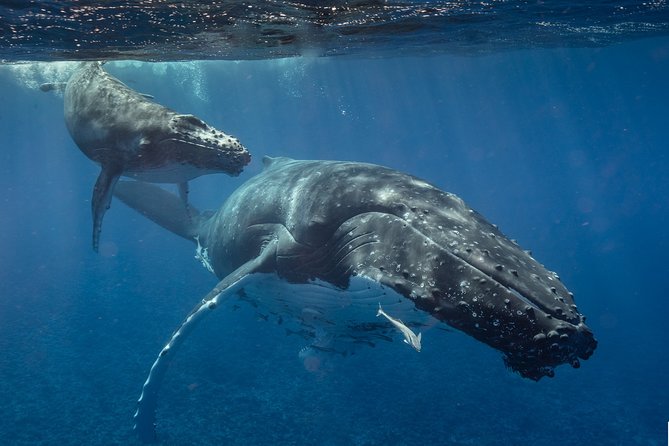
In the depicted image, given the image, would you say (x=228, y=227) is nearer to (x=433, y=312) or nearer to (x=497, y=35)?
(x=433, y=312)

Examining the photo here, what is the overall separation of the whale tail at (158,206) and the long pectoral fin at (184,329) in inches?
197


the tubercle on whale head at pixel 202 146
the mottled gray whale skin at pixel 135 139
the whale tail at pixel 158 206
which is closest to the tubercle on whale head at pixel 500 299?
the tubercle on whale head at pixel 202 146

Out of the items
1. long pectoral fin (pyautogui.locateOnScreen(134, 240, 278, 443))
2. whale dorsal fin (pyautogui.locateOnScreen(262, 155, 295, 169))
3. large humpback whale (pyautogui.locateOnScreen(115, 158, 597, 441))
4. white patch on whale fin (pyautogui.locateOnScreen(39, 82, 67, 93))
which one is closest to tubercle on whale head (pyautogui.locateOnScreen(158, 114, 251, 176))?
large humpback whale (pyautogui.locateOnScreen(115, 158, 597, 441))

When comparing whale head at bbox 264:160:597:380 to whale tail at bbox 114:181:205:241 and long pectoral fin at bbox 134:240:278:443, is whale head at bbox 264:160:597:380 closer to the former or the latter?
long pectoral fin at bbox 134:240:278:443

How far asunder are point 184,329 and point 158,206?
249 inches

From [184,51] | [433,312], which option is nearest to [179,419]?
[433,312]

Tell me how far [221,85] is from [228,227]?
2531 inches

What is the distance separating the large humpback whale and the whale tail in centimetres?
273

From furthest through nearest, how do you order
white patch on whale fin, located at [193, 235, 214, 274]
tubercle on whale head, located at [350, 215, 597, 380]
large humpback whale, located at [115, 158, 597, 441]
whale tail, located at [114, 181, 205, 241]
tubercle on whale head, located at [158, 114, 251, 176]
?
whale tail, located at [114, 181, 205, 241] < white patch on whale fin, located at [193, 235, 214, 274] < tubercle on whale head, located at [158, 114, 251, 176] < large humpback whale, located at [115, 158, 597, 441] < tubercle on whale head, located at [350, 215, 597, 380]

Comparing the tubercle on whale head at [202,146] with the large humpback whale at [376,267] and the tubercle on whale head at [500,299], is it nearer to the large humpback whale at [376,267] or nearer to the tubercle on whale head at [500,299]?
the large humpback whale at [376,267]

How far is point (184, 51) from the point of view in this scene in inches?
683

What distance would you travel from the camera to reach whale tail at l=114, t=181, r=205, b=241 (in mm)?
13836

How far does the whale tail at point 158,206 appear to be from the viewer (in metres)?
13.8

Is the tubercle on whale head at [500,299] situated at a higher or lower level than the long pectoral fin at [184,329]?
higher
